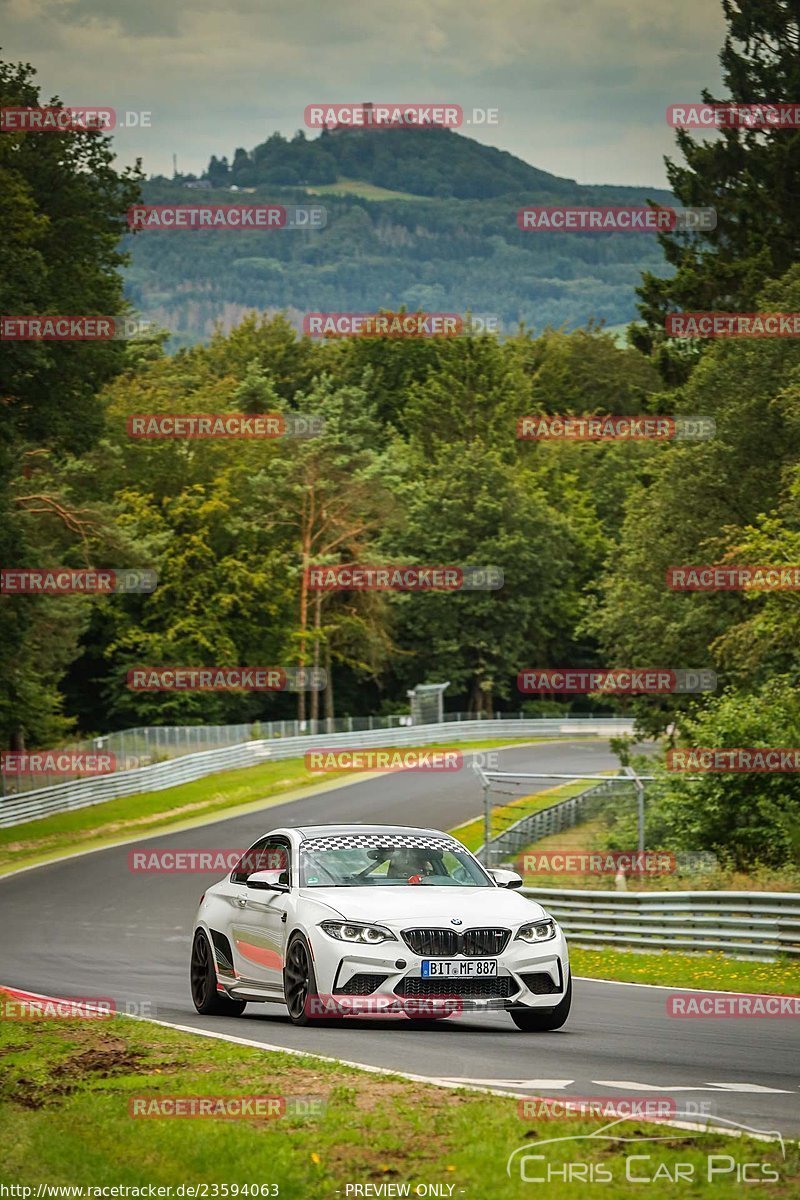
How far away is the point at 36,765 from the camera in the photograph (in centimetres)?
5909

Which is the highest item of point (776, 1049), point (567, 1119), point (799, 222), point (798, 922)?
point (799, 222)

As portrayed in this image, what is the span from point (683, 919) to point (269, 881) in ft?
37.1

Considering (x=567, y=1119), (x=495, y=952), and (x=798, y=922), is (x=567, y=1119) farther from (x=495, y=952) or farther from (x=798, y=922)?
(x=798, y=922)

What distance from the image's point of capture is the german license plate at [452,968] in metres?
12.8

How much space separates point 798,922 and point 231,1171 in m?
14.6

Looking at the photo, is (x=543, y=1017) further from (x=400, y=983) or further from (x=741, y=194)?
(x=741, y=194)

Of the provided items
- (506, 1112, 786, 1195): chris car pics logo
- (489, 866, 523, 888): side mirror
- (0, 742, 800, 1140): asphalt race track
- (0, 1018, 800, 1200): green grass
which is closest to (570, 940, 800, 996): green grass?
(0, 742, 800, 1140): asphalt race track

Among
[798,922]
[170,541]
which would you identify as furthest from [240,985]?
[170,541]

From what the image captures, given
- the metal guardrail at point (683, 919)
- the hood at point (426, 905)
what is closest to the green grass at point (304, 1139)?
the hood at point (426, 905)

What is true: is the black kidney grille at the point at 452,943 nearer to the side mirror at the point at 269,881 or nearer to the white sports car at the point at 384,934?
the white sports car at the point at 384,934

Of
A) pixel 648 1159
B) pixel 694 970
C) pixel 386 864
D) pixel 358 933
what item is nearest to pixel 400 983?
pixel 358 933

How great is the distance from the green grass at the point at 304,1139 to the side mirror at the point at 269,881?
3.19 metres

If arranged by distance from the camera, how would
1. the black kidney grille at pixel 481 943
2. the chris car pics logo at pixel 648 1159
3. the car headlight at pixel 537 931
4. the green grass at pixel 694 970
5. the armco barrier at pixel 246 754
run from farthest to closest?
the armco barrier at pixel 246 754 < the green grass at pixel 694 970 < the car headlight at pixel 537 931 < the black kidney grille at pixel 481 943 < the chris car pics logo at pixel 648 1159

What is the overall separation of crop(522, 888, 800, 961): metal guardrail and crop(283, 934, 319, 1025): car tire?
9.10 m
